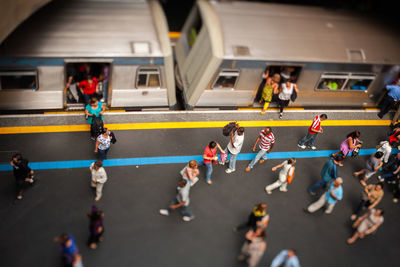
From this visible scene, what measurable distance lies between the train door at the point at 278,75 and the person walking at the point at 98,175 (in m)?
6.22

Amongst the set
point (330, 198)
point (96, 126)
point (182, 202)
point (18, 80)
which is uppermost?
point (330, 198)

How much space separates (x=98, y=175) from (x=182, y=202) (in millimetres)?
2151

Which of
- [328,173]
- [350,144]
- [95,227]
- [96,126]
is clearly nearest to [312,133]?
[350,144]

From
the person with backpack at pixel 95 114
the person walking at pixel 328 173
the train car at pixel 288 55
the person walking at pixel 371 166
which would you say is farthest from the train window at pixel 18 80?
the person walking at pixel 371 166

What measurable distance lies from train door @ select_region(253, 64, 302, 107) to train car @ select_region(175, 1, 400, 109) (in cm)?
4

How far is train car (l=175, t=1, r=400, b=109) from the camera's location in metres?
11.7

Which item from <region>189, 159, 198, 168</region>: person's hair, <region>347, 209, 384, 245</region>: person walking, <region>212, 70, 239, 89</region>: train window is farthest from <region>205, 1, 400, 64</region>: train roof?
<region>347, 209, 384, 245</region>: person walking

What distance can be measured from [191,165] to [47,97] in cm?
552

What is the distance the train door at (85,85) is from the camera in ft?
38.3

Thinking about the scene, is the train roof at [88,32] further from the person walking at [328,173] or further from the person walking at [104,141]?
the person walking at [328,173]

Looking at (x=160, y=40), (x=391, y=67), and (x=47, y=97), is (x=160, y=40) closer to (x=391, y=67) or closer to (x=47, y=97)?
(x=47, y=97)

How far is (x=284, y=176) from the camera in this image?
9.89m

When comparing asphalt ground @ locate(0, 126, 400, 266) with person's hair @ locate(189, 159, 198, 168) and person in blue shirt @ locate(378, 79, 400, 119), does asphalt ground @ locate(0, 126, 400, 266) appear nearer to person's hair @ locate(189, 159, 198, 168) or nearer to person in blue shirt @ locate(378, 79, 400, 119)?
person's hair @ locate(189, 159, 198, 168)

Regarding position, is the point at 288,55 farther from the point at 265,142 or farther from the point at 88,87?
the point at 88,87
